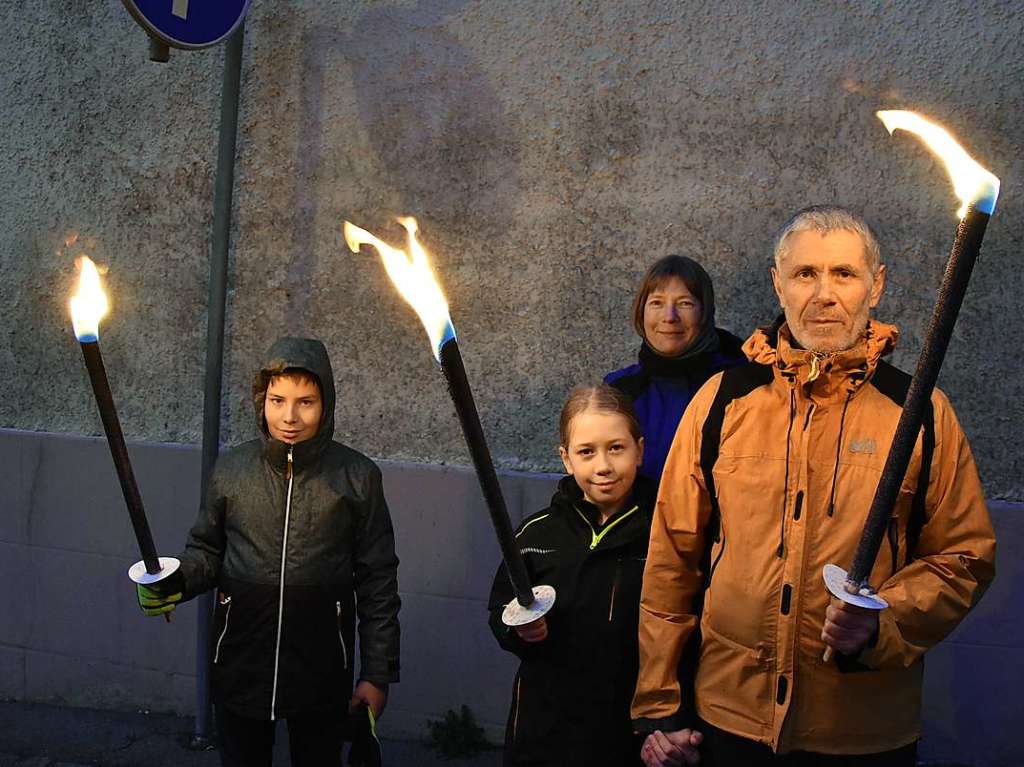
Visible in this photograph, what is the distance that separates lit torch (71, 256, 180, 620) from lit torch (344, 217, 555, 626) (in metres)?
0.67

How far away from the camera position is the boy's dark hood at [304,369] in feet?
9.62

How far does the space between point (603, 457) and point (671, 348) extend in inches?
25.5

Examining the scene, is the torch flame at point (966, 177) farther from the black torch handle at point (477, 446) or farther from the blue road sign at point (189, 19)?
the blue road sign at point (189, 19)

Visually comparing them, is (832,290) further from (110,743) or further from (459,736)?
(110,743)

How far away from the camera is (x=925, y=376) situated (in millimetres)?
1452

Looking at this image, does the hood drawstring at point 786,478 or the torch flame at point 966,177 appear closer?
the torch flame at point 966,177

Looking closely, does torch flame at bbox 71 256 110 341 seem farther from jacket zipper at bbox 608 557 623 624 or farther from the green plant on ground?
the green plant on ground

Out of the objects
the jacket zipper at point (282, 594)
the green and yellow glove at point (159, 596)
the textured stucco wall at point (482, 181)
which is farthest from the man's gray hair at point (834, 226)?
the green and yellow glove at point (159, 596)

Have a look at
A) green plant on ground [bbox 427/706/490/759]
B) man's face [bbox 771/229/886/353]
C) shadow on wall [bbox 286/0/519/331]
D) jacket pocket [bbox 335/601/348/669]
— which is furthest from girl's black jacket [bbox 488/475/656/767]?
shadow on wall [bbox 286/0/519/331]

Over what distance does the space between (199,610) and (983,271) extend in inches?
124

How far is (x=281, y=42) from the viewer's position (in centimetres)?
433

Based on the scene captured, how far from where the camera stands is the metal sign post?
3.22 m

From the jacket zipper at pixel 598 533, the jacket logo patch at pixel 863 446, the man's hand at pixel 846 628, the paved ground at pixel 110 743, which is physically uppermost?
the jacket logo patch at pixel 863 446

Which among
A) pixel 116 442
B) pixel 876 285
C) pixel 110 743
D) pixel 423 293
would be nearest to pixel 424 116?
pixel 116 442
